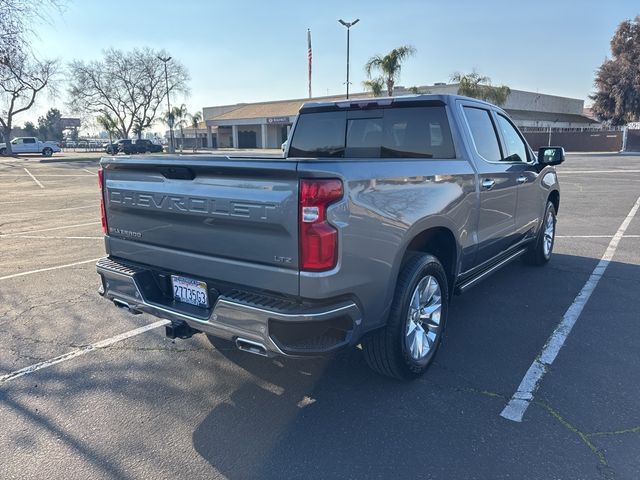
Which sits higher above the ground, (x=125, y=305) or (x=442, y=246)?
(x=442, y=246)

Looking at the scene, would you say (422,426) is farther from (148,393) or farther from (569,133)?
(569,133)

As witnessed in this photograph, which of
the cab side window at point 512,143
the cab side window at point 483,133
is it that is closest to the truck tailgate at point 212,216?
the cab side window at point 483,133

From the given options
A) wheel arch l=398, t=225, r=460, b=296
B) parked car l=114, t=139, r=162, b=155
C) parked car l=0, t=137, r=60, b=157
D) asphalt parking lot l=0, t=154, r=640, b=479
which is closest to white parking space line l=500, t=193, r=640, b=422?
asphalt parking lot l=0, t=154, r=640, b=479

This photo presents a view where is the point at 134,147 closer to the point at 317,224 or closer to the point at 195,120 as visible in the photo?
the point at 195,120

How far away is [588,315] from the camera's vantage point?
4.74 m

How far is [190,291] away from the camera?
3.17 m

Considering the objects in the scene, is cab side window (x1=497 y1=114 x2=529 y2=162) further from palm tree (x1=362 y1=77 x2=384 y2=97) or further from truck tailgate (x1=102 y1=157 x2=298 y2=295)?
palm tree (x1=362 y1=77 x2=384 y2=97)

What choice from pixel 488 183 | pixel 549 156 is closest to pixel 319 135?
pixel 488 183

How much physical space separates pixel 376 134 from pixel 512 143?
1705mm

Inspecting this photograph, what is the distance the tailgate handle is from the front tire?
1501 millimetres

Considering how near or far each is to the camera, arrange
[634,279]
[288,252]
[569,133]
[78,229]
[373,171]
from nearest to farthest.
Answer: [288,252], [373,171], [634,279], [78,229], [569,133]

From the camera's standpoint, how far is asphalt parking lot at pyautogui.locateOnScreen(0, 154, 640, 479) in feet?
8.77

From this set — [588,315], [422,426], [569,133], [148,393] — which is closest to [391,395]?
[422,426]

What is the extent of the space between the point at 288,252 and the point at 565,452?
1.90m
